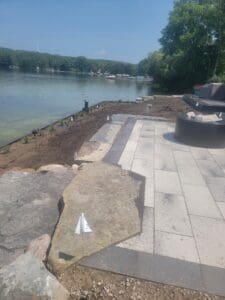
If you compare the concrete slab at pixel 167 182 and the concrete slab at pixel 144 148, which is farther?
the concrete slab at pixel 144 148

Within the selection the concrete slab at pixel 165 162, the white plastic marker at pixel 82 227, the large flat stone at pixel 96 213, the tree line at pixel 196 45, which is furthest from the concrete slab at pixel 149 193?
the tree line at pixel 196 45

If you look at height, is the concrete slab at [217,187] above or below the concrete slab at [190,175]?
above

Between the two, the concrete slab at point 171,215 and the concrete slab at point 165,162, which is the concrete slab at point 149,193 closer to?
the concrete slab at point 171,215

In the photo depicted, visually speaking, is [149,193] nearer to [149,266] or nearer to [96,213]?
[96,213]

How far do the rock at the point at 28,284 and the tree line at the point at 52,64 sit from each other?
104 meters

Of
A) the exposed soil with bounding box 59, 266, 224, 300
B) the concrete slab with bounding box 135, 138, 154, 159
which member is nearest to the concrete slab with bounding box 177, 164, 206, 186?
the concrete slab with bounding box 135, 138, 154, 159

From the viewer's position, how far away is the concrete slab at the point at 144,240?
2.92 m

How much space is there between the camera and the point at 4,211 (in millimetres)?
3607

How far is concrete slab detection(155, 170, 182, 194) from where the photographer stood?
Answer: 434 cm

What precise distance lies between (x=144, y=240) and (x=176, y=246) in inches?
13.6

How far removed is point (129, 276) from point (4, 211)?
190 cm

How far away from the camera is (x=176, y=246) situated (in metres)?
3.00

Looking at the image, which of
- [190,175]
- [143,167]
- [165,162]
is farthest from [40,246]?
[165,162]

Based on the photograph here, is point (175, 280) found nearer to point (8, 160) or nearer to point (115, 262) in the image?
point (115, 262)
